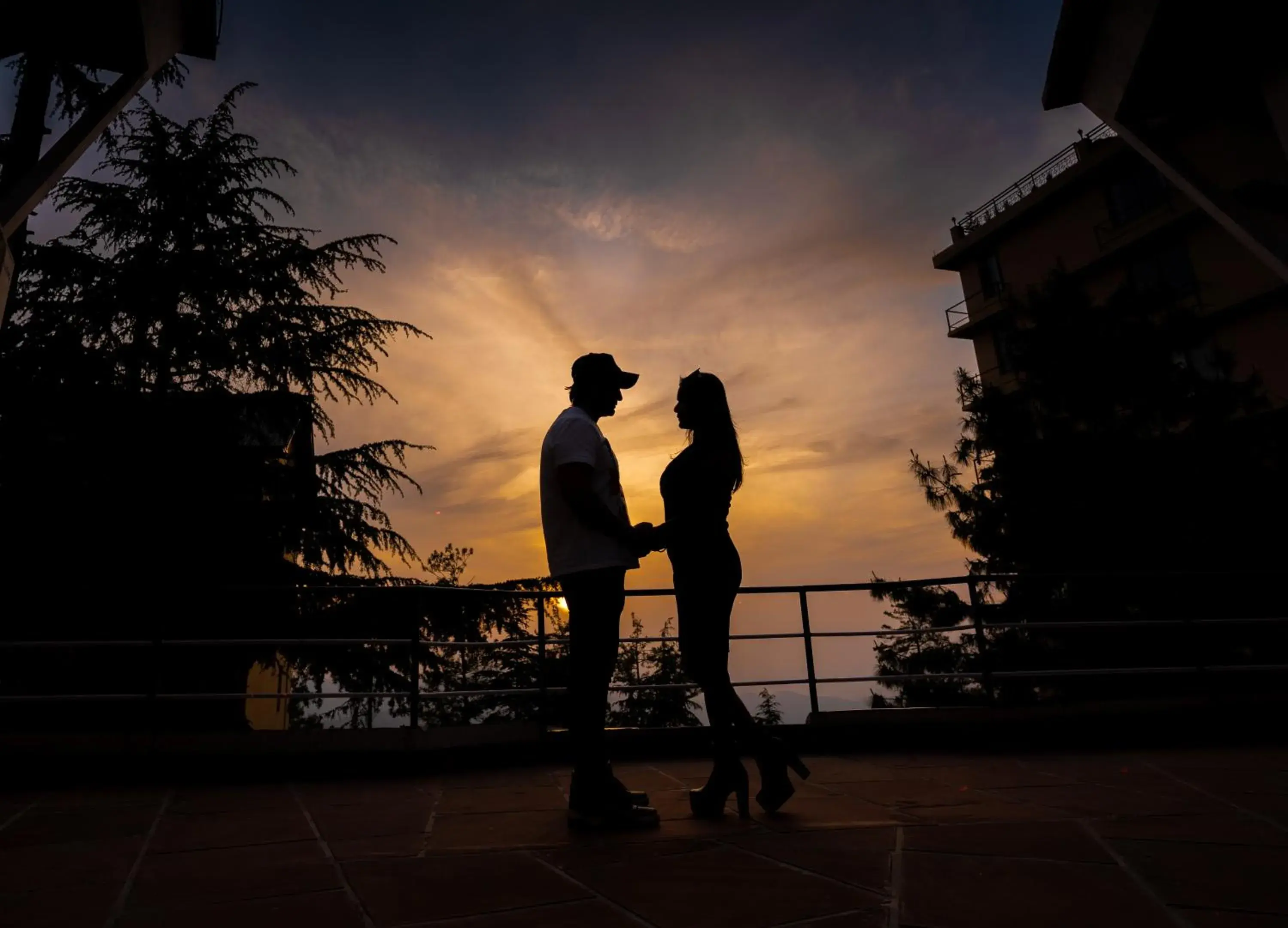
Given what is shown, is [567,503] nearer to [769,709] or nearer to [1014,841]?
[1014,841]

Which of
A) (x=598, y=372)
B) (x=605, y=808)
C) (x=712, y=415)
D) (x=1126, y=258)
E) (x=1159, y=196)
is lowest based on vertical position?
(x=605, y=808)

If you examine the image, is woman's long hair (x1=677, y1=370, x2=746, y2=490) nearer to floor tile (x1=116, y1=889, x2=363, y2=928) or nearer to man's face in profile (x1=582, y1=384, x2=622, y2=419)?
man's face in profile (x1=582, y1=384, x2=622, y2=419)

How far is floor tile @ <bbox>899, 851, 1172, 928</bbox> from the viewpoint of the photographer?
4.92 ft

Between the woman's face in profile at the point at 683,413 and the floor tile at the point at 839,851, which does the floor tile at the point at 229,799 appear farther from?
the woman's face in profile at the point at 683,413

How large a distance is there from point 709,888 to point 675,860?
1.02 ft

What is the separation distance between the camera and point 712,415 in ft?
9.68

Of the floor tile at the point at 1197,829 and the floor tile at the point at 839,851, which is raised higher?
the floor tile at the point at 839,851

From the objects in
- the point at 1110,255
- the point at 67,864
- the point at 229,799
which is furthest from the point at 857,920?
the point at 1110,255

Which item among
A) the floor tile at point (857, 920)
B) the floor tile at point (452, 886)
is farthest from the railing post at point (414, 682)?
the floor tile at point (857, 920)

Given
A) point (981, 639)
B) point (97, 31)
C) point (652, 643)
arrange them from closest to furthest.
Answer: point (97, 31)
point (981, 639)
point (652, 643)

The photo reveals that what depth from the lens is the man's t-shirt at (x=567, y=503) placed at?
2654 mm

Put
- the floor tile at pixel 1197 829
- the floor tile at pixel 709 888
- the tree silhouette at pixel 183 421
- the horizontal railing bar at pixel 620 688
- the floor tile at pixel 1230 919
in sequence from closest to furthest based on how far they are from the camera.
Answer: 1. the floor tile at pixel 1230 919
2. the floor tile at pixel 709 888
3. the floor tile at pixel 1197 829
4. the horizontal railing bar at pixel 620 688
5. the tree silhouette at pixel 183 421

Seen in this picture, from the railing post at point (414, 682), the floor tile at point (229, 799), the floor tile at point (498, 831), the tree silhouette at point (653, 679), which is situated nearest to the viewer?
the floor tile at point (498, 831)

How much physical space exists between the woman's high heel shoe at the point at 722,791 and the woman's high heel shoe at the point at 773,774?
73 millimetres
